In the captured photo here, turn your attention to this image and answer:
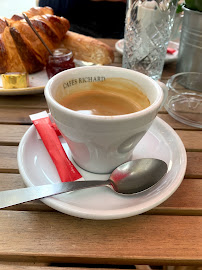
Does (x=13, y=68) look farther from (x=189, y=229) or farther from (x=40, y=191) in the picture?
(x=189, y=229)

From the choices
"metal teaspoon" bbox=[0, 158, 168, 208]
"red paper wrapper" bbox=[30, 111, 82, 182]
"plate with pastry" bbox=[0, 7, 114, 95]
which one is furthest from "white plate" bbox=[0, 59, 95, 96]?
"metal teaspoon" bbox=[0, 158, 168, 208]

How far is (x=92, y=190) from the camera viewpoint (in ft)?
1.54

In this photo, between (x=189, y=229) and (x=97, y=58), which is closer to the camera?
(x=189, y=229)

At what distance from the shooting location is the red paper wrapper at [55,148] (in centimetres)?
50

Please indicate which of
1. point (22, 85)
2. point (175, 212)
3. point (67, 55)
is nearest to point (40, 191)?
point (175, 212)

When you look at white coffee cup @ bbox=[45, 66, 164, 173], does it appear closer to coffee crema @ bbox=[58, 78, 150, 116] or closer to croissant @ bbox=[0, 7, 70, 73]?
coffee crema @ bbox=[58, 78, 150, 116]

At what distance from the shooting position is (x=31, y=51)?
93 cm

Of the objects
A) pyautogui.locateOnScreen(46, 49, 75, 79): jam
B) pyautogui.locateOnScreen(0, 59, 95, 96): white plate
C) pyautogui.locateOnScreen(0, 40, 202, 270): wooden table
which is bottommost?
pyautogui.locateOnScreen(0, 40, 202, 270): wooden table

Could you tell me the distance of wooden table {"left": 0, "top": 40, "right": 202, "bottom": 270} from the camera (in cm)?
39

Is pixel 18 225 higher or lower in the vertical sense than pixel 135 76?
lower

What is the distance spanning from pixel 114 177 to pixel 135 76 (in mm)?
221

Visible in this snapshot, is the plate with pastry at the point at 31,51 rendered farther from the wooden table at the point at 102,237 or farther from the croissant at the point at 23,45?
the wooden table at the point at 102,237

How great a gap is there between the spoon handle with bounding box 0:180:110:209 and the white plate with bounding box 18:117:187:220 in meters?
0.01

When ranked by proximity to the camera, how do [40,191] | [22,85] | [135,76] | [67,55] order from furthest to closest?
1. [67,55]
2. [22,85]
3. [135,76]
4. [40,191]
